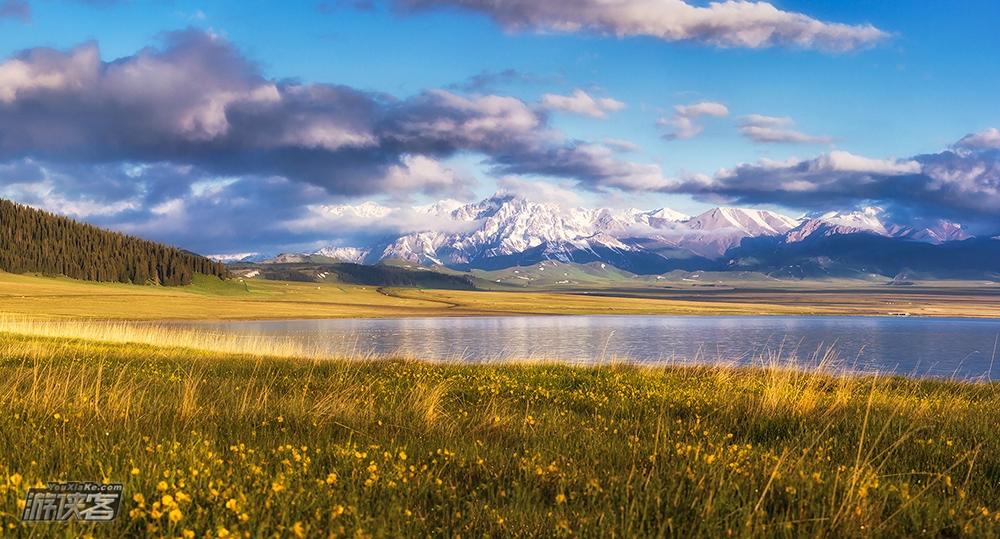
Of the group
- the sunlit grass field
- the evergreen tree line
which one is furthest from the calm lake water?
the evergreen tree line

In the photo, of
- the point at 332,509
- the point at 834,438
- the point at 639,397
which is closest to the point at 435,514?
the point at 332,509

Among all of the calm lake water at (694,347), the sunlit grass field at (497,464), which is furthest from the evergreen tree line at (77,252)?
the sunlit grass field at (497,464)

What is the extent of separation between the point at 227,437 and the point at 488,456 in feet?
11.7

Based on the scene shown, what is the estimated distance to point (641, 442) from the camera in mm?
8711

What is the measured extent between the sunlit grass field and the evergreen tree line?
196 meters

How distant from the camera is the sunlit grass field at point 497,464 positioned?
5.69 metres

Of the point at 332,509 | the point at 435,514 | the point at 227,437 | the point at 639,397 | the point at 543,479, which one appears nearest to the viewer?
the point at 332,509

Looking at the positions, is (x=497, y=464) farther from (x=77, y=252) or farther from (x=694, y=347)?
(x=77, y=252)

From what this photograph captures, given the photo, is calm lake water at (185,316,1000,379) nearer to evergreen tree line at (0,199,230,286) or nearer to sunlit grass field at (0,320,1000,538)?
sunlit grass field at (0,320,1000,538)

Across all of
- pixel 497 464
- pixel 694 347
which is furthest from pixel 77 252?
pixel 497 464

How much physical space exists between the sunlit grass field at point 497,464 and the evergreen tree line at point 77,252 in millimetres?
196035

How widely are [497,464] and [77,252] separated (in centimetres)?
21082

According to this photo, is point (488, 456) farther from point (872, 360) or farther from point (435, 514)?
point (872, 360)

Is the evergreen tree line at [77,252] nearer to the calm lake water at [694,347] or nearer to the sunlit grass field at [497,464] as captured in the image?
the calm lake water at [694,347]
